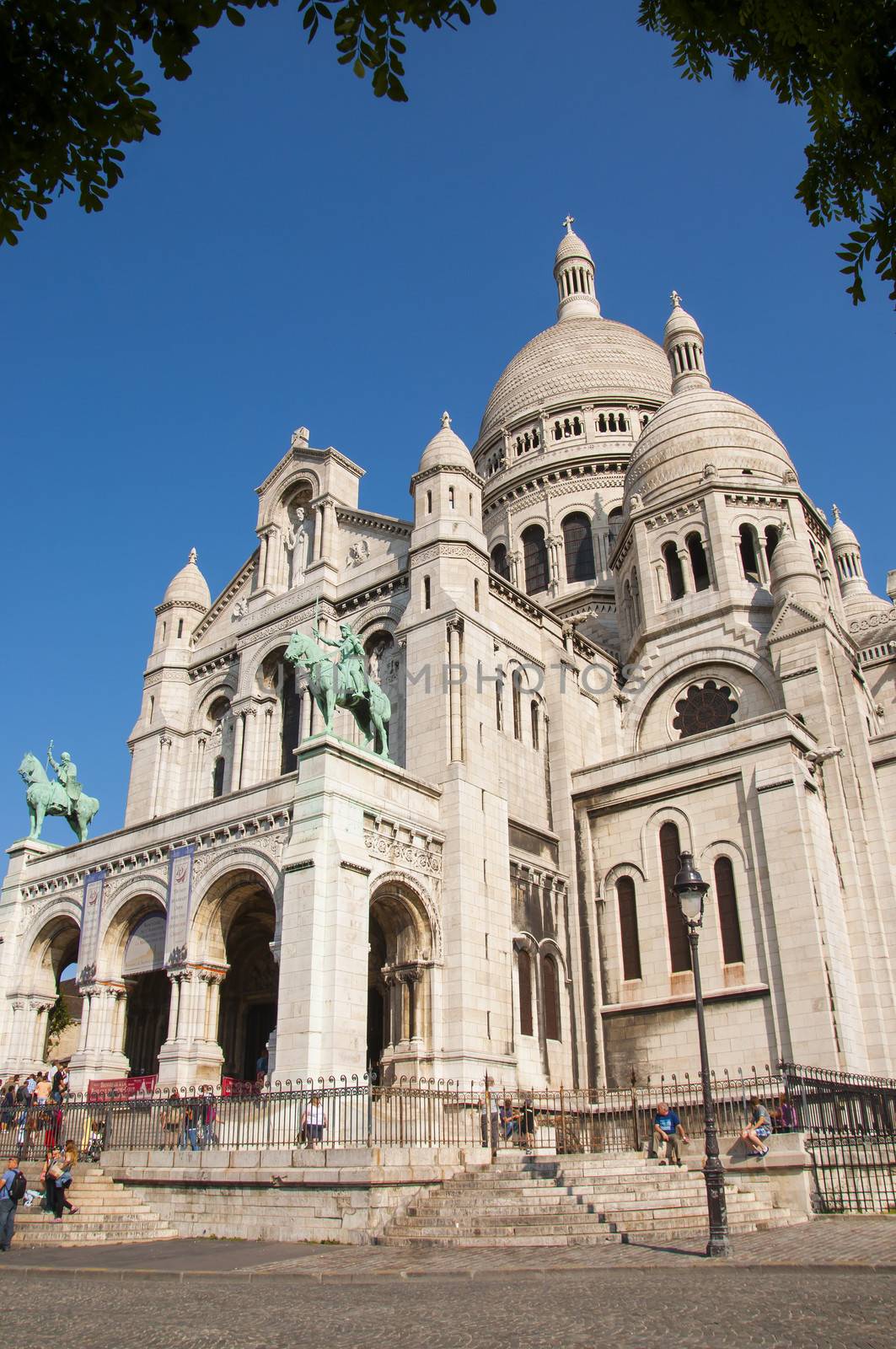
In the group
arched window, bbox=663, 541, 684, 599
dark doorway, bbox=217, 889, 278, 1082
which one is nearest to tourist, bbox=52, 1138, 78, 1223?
dark doorway, bbox=217, 889, 278, 1082

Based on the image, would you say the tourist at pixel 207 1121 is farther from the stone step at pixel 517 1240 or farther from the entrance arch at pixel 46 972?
the entrance arch at pixel 46 972

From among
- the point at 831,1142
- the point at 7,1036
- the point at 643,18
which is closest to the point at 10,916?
the point at 7,1036

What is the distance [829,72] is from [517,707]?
1009 inches

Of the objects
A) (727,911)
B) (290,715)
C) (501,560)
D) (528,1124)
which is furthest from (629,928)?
(501,560)

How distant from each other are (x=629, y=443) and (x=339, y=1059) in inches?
1436

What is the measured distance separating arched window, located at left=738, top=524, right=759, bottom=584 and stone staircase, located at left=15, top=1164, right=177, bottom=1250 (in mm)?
25948

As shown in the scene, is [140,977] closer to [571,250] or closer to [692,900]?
[692,900]

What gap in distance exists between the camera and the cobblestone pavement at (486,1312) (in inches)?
333

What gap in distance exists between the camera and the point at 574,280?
A: 65.2m

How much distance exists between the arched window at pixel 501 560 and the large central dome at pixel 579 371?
743 cm

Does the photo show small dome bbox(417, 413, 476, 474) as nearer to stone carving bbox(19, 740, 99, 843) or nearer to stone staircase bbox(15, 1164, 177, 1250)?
stone carving bbox(19, 740, 99, 843)

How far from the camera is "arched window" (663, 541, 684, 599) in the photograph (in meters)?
36.9

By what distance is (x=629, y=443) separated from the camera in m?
50.8

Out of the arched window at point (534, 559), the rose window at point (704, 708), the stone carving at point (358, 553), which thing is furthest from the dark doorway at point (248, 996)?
the arched window at point (534, 559)
